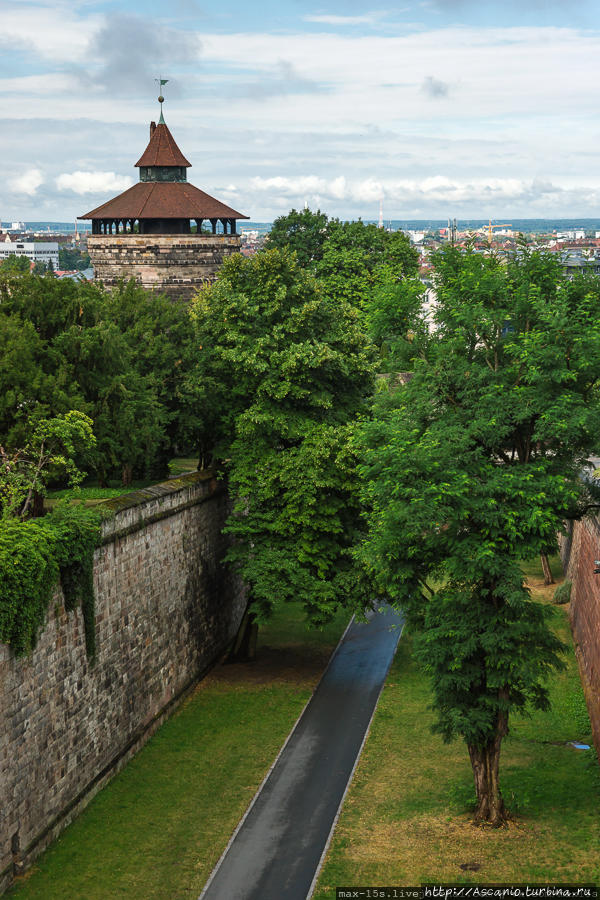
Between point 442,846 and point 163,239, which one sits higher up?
point 163,239

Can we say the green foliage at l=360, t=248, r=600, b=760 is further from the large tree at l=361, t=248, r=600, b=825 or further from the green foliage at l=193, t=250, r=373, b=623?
the green foliage at l=193, t=250, r=373, b=623

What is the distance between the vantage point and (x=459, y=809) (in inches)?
1038

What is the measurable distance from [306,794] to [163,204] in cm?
3257

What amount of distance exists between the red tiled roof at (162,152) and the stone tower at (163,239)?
136 cm

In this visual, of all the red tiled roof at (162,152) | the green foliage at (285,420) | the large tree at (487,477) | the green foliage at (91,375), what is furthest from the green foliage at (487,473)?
the red tiled roof at (162,152)

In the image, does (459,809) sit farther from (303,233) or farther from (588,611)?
(303,233)

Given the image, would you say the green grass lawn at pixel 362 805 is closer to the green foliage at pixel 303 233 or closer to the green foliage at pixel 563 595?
the green foliage at pixel 563 595

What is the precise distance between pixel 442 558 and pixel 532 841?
6.52 metres

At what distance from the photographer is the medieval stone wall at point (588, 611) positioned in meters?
31.9

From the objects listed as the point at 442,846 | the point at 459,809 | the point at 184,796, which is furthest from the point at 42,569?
the point at 459,809

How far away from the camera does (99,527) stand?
2789 cm

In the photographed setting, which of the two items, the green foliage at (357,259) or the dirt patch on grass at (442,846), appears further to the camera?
the green foliage at (357,259)

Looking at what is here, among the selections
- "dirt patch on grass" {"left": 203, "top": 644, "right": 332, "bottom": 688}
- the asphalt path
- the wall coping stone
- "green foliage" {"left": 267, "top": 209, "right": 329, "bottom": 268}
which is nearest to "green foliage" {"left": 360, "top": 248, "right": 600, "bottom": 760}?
the asphalt path

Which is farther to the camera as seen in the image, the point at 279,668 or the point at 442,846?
the point at 279,668
